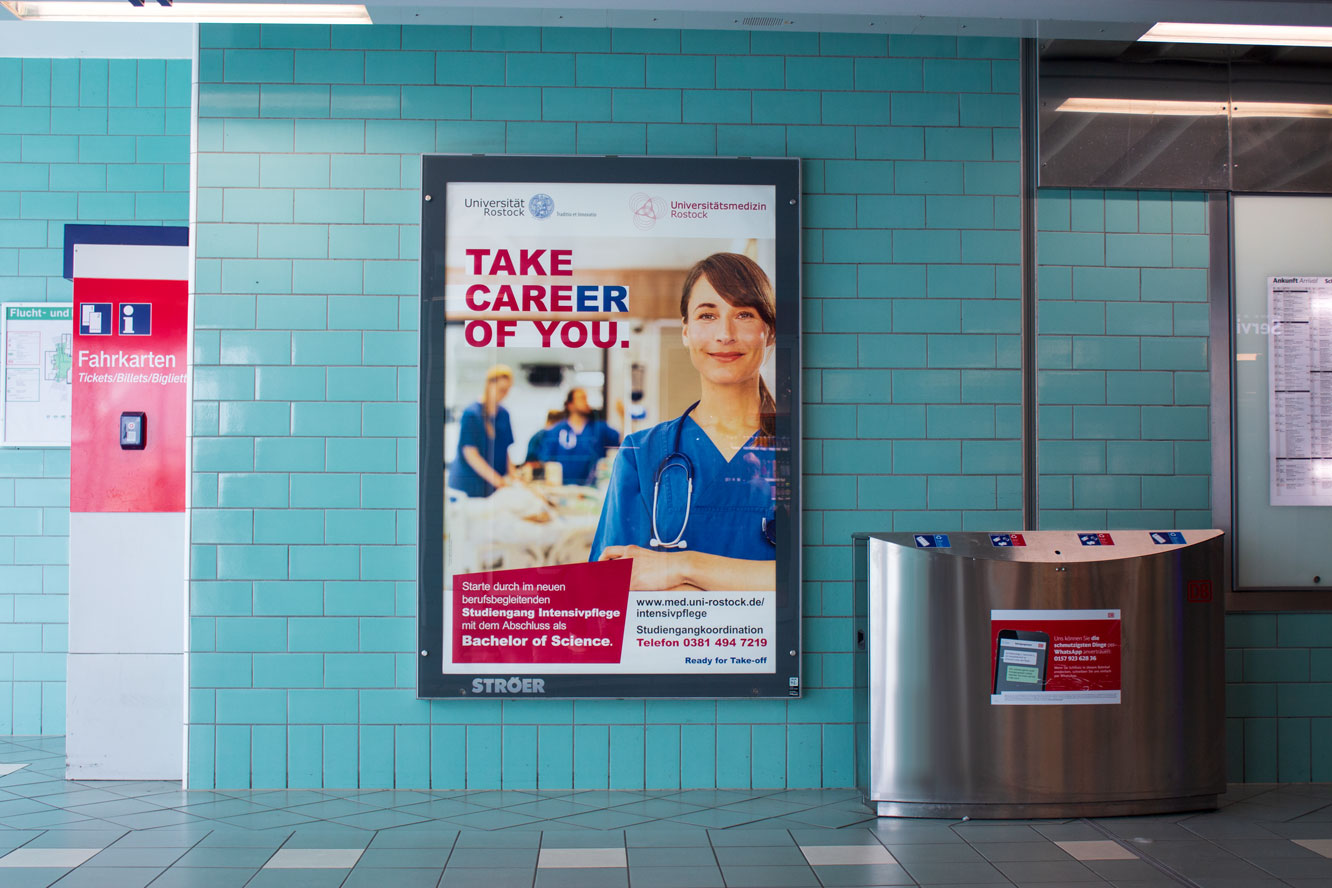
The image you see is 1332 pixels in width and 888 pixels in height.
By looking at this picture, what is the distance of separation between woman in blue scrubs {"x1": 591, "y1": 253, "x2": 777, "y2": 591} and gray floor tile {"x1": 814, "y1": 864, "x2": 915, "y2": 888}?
1104 mm

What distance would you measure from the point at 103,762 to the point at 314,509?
1328 millimetres

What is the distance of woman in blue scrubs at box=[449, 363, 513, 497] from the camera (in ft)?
12.1

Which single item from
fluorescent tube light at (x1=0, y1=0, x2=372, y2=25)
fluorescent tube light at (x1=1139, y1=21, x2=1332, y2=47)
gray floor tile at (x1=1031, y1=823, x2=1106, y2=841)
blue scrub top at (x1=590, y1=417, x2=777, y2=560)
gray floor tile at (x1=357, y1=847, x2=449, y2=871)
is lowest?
gray floor tile at (x1=1031, y1=823, x2=1106, y2=841)

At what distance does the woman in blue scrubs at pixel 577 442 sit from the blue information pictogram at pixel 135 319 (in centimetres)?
169

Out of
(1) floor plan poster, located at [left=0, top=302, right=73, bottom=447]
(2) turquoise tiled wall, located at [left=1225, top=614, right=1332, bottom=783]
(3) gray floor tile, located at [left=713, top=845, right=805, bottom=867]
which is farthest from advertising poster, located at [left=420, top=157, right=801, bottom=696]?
(1) floor plan poster, located at [left=0, top=302, right=73, bottom=447]

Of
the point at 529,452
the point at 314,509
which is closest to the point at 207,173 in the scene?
the point at 314,509

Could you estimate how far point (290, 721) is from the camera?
12.1ft

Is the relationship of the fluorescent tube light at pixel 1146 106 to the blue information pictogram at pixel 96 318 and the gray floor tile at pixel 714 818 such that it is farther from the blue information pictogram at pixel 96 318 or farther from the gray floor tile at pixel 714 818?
Answer: the blue information pictogram at pixel 96 318

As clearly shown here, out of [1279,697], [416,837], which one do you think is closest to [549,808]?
[416,837]

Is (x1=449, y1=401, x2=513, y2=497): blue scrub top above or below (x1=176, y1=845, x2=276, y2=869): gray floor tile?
above

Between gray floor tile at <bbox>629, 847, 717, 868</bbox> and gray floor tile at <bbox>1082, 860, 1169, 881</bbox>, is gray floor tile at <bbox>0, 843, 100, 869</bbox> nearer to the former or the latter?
gray floor tile at <bbox>629, 847, 717, 868</bbox>

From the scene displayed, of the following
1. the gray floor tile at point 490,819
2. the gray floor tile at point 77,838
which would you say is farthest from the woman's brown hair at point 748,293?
the gray floor tile at point 77,838

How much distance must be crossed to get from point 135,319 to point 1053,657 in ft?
12.2

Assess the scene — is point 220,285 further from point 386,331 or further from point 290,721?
point 290,721
